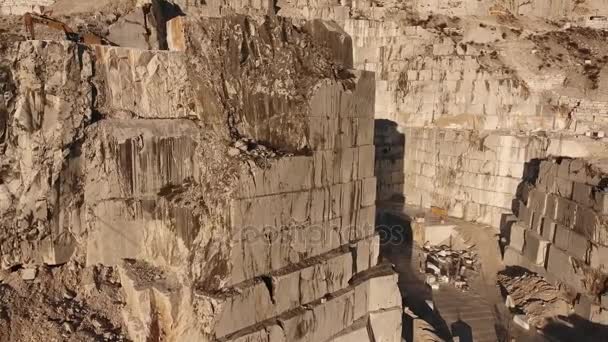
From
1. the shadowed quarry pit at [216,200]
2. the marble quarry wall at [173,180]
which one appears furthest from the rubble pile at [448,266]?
the marble quarry wall at [173,180]

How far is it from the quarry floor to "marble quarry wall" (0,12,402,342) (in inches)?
182

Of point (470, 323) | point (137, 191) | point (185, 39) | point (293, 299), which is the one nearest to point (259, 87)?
point (185, 39)

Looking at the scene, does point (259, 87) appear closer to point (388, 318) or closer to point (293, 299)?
point (293, 299)

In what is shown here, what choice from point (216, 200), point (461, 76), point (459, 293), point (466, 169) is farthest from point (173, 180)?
point (461, 76)

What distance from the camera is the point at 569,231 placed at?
11.5 meters

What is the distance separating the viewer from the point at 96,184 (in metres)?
5.40

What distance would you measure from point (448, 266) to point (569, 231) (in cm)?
386

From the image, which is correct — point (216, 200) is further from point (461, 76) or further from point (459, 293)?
point (461, 76)

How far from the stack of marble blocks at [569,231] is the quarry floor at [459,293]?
1.31 meters

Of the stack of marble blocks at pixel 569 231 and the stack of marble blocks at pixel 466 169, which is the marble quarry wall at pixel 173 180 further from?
the stack of marble blocks at pixel 466 169

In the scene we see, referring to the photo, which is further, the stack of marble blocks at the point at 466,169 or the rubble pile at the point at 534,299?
the stack of marble blocks at the point at 466,169

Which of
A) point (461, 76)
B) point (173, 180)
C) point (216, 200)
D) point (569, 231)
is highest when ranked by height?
point (461, 76)

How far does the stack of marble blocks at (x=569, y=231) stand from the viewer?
10.4 m

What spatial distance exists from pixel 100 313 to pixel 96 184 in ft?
5.11
